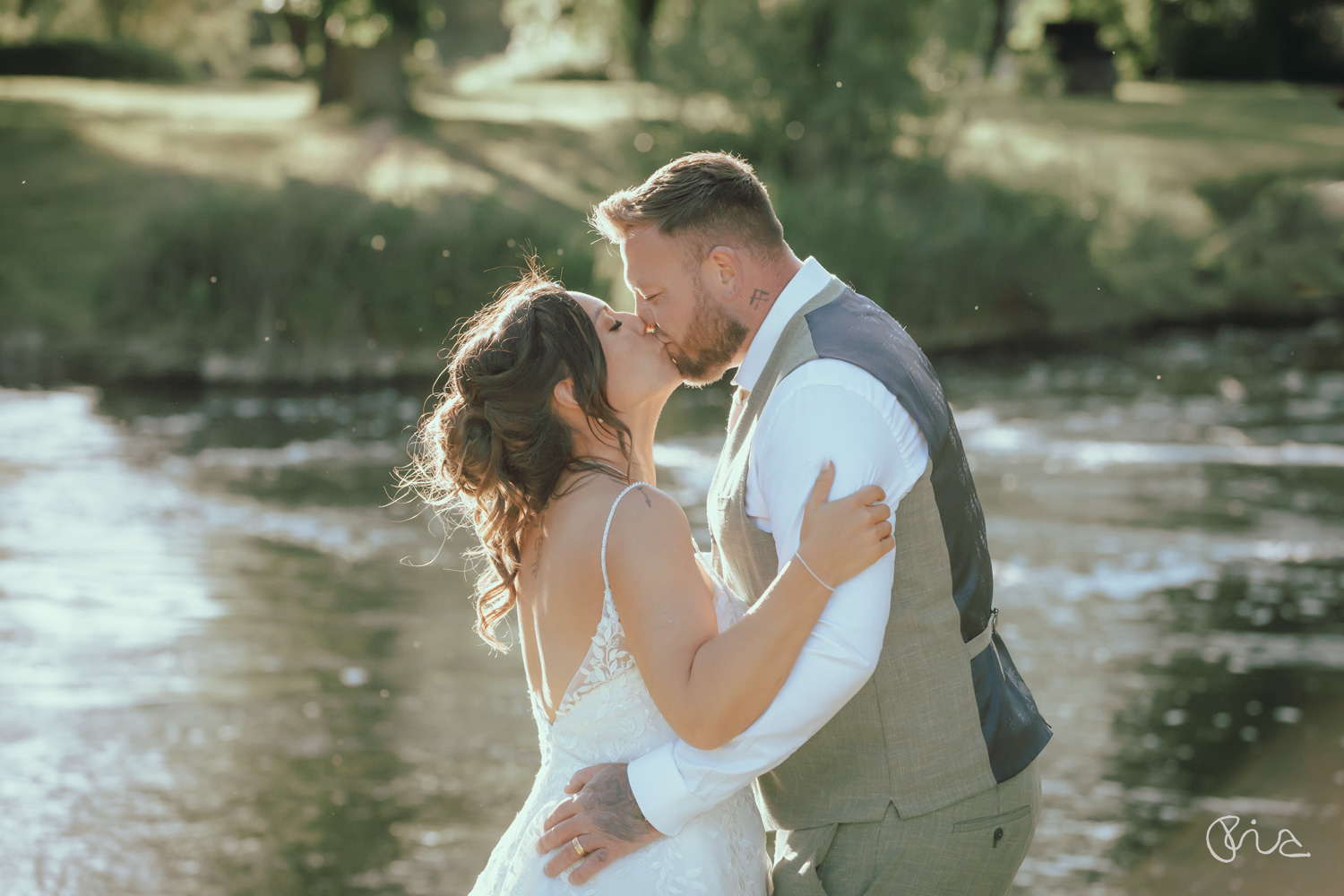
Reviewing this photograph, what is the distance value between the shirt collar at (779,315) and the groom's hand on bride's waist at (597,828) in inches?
33.3

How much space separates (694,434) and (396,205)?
6861mm

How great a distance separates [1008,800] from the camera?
106 inches

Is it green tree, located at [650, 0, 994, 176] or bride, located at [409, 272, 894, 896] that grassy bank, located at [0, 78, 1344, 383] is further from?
bride, located at [409, 272, 894, 896]

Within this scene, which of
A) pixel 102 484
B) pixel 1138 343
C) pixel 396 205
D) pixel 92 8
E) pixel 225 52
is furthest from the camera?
pixel 225 52

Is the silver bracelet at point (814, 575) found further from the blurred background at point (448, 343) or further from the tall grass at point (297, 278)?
the tall grass at point (297, 278)

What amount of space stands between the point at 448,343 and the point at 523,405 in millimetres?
17997

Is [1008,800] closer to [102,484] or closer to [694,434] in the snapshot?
[102,484]

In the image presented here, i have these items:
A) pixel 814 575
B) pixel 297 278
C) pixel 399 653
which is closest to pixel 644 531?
pixel 814 575

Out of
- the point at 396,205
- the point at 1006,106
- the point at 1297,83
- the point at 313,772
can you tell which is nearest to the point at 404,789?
the point at 313,772

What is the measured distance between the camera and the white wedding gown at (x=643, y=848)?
2725mm

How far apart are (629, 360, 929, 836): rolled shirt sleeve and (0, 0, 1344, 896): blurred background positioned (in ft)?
13.1

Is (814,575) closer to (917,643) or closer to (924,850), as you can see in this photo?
(917,643)

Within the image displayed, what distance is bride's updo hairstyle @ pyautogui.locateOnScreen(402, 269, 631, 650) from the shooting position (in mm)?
2867

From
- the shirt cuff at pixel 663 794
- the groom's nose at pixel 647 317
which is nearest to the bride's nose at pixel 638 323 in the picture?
the groom's nose at pixel 647 317
